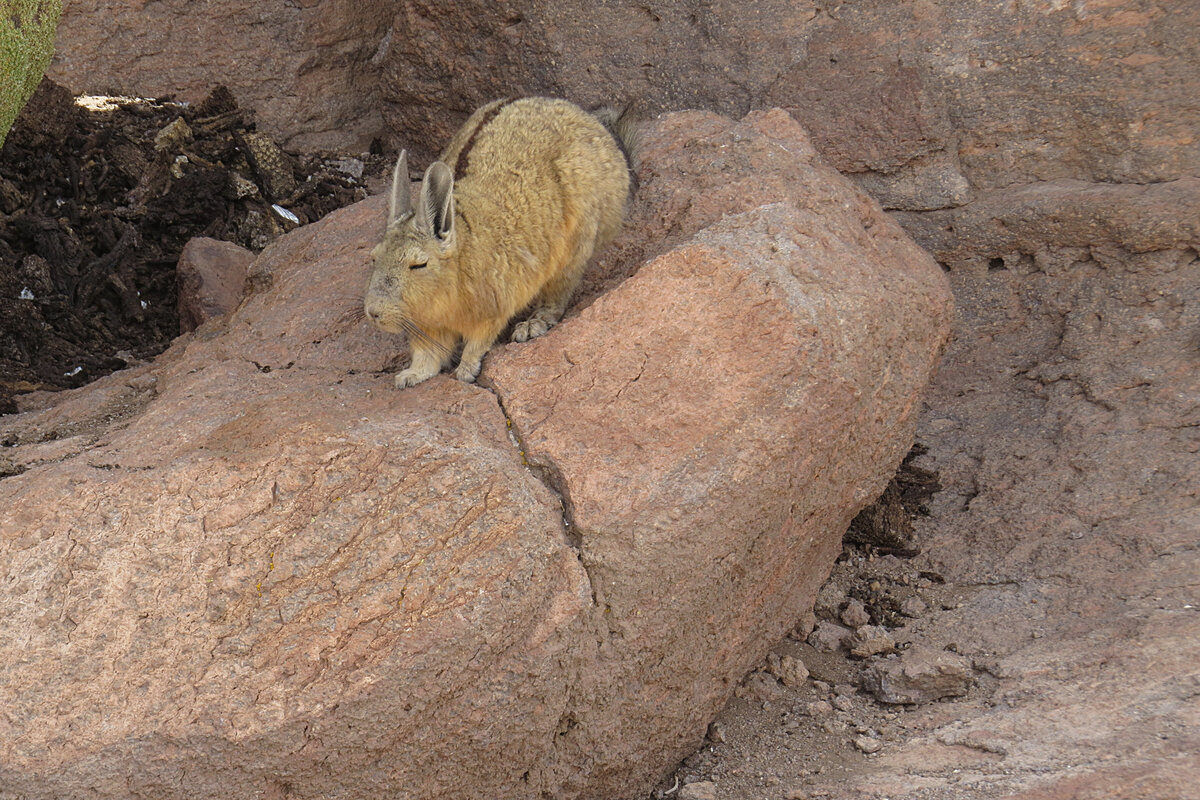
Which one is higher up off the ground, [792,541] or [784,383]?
[784,383]

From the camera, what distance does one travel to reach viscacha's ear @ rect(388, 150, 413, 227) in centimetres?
452

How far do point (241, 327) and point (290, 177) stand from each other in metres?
3.01

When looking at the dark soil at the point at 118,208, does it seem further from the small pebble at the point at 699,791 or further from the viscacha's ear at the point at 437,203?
the small pebble at the point at 699,791

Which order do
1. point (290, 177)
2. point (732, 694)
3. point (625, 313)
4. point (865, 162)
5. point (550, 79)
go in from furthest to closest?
point (290, 177)
point (550, 79)
point (865, 162)
point (732, 694)
point (625, 313)

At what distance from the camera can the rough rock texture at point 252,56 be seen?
27.5 feet

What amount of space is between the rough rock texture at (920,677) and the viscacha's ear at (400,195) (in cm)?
264

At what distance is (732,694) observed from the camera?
4707mm

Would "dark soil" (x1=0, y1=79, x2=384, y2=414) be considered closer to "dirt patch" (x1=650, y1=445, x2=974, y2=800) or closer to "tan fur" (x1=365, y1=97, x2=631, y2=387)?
→ "tan fur" (x1=365, y1=97, x2=631, y2=387)

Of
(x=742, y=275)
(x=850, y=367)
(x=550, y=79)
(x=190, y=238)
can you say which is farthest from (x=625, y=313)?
(x=190, y=238)

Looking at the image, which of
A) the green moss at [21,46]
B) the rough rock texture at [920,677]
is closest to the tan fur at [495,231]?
the rough rock texture at [920,677]

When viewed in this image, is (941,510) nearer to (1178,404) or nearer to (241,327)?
(1178,404)

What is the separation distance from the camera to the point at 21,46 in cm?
605

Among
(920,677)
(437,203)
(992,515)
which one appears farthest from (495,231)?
(992,515)

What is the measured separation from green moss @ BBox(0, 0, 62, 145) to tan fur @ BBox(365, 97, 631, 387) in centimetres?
263
